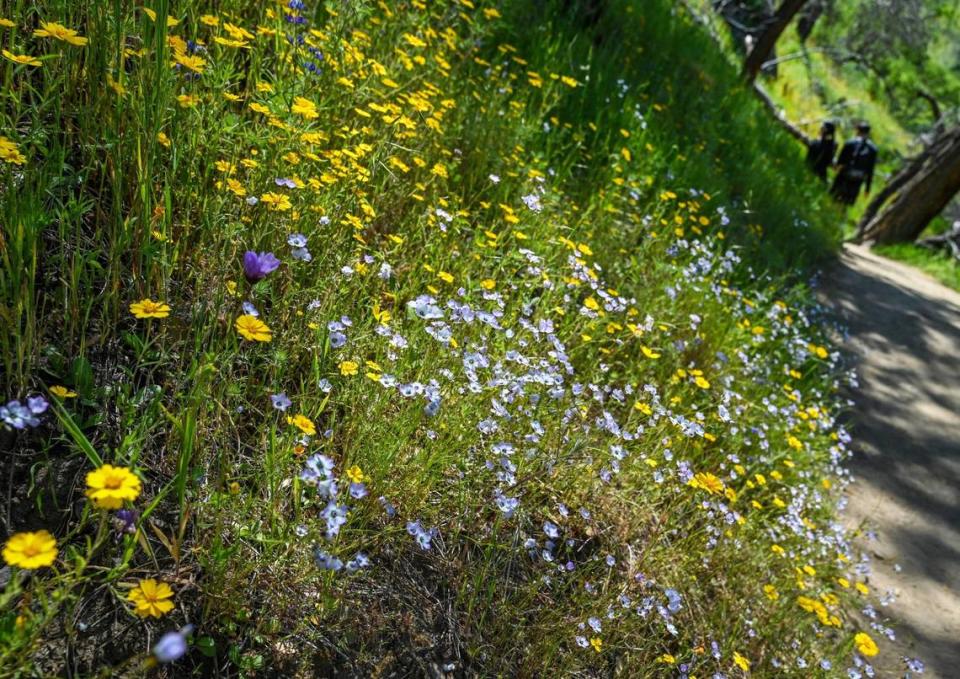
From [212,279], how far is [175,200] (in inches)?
15.9

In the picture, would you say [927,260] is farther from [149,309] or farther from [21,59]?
[21,59]

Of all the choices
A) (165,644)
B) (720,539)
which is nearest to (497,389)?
(720,539)

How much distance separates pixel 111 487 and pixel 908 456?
18.6ft

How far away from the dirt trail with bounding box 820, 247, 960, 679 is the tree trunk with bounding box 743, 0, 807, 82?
569cm

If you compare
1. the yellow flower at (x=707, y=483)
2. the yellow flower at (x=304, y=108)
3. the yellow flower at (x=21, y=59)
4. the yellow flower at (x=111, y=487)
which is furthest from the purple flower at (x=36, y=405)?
the yellow flower at (x=707, y=483)

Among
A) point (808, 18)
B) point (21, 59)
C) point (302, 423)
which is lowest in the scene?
point (302, 423)

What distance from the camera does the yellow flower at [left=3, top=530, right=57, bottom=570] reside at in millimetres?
1225

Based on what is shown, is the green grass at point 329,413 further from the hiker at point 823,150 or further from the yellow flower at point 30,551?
the hiker at point 823,150

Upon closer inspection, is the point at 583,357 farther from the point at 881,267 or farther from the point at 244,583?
the point at 881,267

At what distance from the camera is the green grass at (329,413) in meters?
1.76

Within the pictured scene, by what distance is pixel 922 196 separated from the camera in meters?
12.6

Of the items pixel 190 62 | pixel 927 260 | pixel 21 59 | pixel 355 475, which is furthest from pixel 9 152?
pixel 927 260

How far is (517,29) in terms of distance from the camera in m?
5.66

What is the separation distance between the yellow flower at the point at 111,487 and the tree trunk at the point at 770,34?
1320 centimetres
